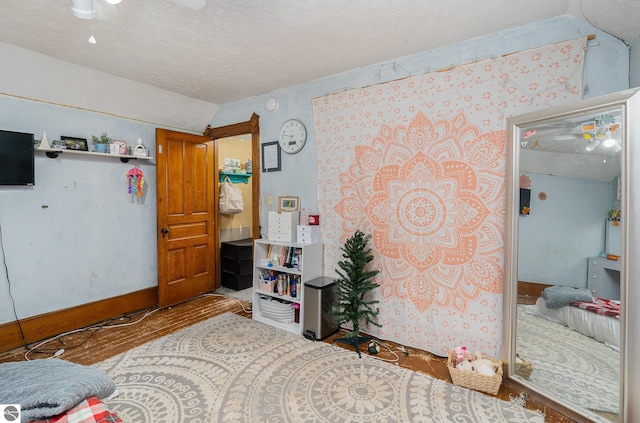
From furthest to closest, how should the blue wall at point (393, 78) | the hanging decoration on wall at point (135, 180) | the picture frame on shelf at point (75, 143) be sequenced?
the hanging decoration on wall at point (135, 180), the picture frame on shelf at point (75, 143), the blue wall at point (393, 78)

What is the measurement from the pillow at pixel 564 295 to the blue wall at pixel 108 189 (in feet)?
4.15

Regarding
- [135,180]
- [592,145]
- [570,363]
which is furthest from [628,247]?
[135,180]

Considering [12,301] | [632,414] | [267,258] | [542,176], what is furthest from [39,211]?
[632,414]

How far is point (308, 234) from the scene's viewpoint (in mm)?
3172

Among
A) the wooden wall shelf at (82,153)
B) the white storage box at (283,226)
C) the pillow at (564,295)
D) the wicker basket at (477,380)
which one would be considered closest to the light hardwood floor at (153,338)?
the wicker basket at (477,380)

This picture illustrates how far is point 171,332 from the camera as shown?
121 inches

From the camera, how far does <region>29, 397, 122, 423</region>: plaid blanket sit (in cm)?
108

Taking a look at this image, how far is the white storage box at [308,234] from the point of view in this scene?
125 inches

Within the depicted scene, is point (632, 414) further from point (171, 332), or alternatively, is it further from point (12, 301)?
point (12, 301)

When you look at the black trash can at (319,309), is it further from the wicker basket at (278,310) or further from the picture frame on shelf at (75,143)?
the picture frame on shelf at (75,143)

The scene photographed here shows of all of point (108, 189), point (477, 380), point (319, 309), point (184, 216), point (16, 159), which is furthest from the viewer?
point (184, 216)

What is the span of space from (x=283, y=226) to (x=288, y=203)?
12.5 inches

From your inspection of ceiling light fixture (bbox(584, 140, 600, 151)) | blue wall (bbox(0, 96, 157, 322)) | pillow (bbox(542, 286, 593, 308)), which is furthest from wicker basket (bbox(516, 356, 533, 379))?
blue wall (bbox(0, 96, 157, 322))

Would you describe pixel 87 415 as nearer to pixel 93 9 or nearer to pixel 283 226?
pixel 93 9
